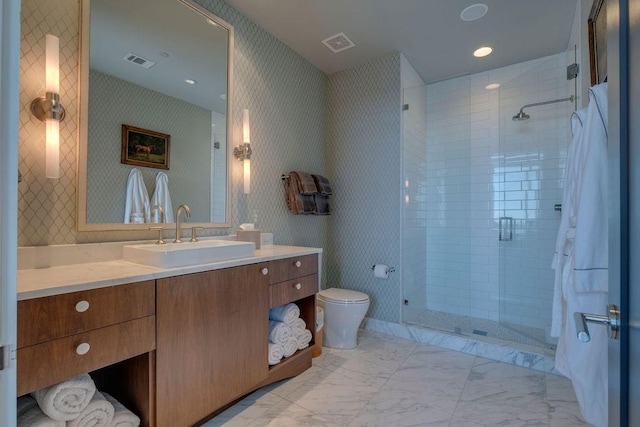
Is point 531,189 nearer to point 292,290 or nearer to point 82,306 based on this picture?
point 292,290

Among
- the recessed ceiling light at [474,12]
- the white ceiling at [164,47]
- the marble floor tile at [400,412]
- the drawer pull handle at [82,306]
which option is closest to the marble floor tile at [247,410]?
the marble floor tile at [400,412]

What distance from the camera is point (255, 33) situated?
2.45 m

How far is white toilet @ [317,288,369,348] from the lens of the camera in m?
2.52

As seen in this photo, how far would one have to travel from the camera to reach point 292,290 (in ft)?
6.66

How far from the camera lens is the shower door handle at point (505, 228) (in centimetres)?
303

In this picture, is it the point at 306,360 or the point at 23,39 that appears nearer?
the point at 23,39

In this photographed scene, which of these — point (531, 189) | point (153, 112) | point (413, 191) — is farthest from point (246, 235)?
point (531, 189)

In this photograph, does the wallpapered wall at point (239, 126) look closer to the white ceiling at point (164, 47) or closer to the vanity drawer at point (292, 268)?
the white ceiling at point (164, 47)

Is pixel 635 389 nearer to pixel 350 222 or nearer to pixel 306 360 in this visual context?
pixel 306 360

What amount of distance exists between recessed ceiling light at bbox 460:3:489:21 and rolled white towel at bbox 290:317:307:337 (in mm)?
2513

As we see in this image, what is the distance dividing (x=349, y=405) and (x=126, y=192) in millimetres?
1744

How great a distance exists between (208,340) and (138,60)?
62.9 inches

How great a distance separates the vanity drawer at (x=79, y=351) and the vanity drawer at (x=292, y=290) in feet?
2.36

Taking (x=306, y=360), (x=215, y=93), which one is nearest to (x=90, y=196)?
(x=215, y=93)
